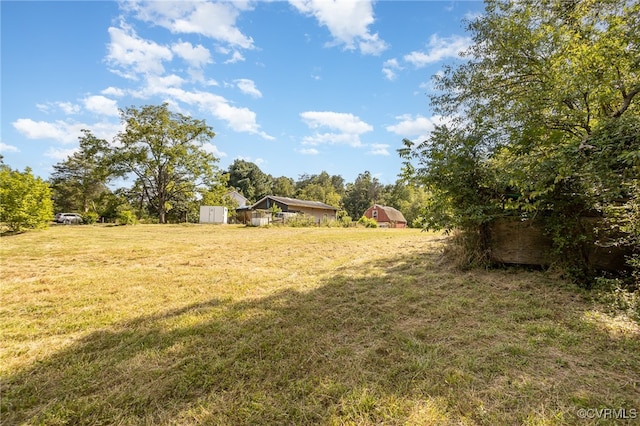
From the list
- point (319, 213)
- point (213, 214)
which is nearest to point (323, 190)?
point (319, 213)

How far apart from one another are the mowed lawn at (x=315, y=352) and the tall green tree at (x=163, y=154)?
22685 millimetres

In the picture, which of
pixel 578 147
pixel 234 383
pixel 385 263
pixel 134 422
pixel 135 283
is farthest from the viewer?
pixel 385 263

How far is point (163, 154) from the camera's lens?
2458 cm

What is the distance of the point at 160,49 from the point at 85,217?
2394 centimetres

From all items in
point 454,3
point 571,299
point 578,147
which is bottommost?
point 571,299

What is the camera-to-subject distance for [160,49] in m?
7.95

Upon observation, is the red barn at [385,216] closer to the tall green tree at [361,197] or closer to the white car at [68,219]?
the tall green tree at [361,197]

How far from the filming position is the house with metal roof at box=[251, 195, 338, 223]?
3003cm

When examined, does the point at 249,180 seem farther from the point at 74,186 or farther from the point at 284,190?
the point at 74,186

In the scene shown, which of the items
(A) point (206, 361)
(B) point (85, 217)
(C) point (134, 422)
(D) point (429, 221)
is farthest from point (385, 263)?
(B) point (85, 217)

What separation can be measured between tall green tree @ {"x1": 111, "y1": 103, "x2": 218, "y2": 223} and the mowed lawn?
22685 mm

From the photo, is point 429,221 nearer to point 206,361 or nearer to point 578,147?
point 578,147

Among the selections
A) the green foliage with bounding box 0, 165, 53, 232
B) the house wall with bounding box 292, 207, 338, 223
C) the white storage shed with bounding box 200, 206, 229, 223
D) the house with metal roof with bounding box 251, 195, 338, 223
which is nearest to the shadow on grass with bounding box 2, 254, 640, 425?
the green foliage with bounding box 0, 165, 53, 232

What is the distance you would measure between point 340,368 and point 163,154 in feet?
89.7
